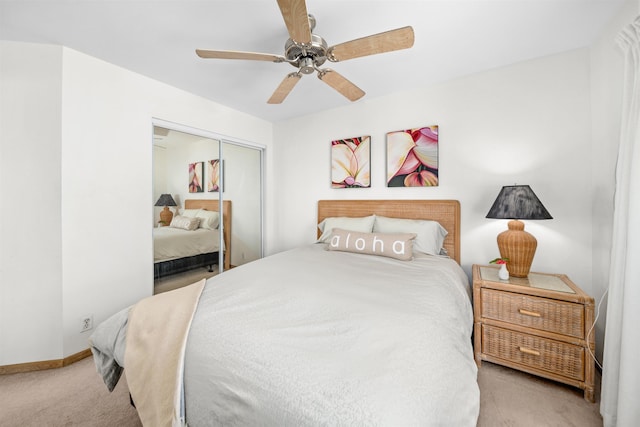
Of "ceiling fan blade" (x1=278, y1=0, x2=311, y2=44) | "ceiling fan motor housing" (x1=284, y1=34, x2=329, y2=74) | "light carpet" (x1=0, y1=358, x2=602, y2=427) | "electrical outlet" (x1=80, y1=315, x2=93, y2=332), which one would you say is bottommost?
"light carpet" (x1=0, y1=358, x2=602, y2=427)

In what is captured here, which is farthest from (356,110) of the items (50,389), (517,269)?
(50,389)

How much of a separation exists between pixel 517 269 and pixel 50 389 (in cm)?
341

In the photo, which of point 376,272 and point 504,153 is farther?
point 504,153

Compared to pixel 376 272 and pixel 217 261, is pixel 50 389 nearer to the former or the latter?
pixel 217 261

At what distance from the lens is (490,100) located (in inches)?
92.0

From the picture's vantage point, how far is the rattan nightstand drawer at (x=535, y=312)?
1.58 metres

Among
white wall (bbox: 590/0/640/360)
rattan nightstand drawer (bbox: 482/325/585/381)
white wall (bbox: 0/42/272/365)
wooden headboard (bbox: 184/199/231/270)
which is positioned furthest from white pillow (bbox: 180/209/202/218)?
white wall (bbox: 590/0/640/360)

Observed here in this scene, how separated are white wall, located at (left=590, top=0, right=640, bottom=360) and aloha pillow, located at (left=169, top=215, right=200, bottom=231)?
3657 mm

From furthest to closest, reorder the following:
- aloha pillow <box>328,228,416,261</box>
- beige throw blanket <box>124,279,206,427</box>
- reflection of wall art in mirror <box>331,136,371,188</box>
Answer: reflection of wall art in mirror <box>331,136,371,188</box> → aloha pillow <box>328,228,416,261</box> → beige throw blanket <box>124,279,206,427</box>

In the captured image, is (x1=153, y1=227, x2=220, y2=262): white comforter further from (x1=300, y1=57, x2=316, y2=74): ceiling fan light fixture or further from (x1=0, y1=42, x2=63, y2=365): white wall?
(x1=300, y1=57, x2=316, y2=74): ceiling fan light fixture

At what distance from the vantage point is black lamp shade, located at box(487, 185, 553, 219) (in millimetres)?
1821

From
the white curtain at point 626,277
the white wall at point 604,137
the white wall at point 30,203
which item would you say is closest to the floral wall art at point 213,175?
the white wall at point 30,203

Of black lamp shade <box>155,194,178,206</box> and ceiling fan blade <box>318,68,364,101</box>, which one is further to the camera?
black lamp shade <box>155,194,178,206</box>

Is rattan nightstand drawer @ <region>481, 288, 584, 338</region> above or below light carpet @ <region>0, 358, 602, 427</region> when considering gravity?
above
